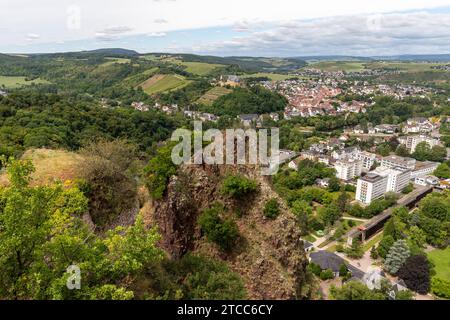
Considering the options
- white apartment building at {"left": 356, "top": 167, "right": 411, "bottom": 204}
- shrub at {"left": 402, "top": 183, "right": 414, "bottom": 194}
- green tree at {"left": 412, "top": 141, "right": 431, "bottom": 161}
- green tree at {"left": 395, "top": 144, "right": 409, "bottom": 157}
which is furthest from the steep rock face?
green tree at {"left": 412, "top": 141, "right": 431, "bottom": 161}

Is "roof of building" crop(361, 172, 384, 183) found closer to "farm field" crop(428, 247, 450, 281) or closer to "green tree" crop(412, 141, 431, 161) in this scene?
"farm field" crop(428, 247, 450, 281)

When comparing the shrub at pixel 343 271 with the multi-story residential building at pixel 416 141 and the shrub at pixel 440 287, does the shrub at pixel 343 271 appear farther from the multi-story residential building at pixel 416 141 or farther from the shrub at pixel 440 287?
the multi-story residential building at pixel 416 141

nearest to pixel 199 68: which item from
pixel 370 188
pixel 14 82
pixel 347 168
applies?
pixel 14 82

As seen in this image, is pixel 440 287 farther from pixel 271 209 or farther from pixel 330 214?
pixel 271 209

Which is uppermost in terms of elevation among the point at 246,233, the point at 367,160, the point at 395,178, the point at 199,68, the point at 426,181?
the point at 199,68

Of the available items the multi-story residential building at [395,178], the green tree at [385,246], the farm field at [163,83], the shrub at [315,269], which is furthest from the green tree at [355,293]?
the farm field at [163,83]

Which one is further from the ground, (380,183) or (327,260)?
(380,183)
